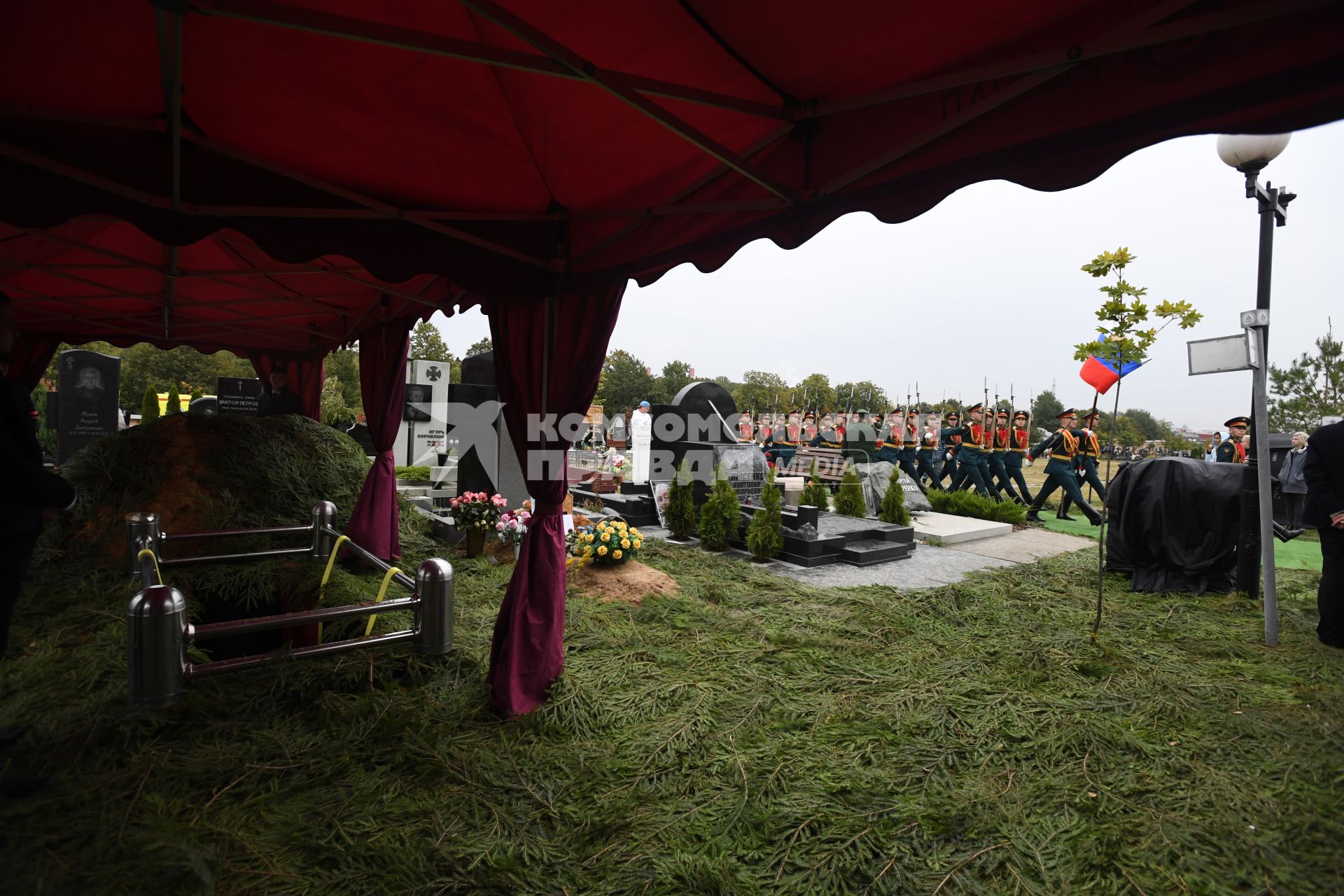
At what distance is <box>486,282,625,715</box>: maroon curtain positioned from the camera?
3209mm

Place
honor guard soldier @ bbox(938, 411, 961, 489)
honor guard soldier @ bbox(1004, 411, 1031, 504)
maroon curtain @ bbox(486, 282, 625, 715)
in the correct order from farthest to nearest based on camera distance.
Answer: honor guard soldier @ bbox(938, 411, 961, 489) → honor guard soldier @ bbox(1004, 411, 1031, 504) → maroon curtain @ bbox(486, 282, 625, 715)

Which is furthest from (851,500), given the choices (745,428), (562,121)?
(562,121)

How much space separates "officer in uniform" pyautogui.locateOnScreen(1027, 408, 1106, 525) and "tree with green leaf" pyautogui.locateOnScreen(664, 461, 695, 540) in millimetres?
6536

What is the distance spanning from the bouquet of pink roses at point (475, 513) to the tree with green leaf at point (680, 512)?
107 inches

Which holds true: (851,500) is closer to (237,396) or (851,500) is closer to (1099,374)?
(1099,374)

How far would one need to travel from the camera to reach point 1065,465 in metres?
10.8

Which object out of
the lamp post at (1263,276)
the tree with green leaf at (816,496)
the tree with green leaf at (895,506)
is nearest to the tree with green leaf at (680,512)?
the tree with green leaf at (816,496)

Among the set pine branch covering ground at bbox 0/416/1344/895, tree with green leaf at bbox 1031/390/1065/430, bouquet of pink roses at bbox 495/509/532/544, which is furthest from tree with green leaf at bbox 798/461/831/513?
tree with green leaf at bbox 1031/390/1065/430

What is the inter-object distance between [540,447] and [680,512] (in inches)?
212

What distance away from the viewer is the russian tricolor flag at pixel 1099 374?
14.1 ft

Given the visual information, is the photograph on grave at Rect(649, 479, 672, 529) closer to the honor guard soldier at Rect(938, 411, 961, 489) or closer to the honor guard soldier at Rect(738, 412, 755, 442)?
the honor guard soldier at Rect(738, 412, 755, 442)

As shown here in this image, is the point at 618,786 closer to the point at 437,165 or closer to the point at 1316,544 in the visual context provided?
the point at 437,165

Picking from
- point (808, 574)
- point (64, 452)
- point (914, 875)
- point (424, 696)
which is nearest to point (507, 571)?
point (424, 696)

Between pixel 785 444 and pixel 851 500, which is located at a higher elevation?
pixel 785 444
